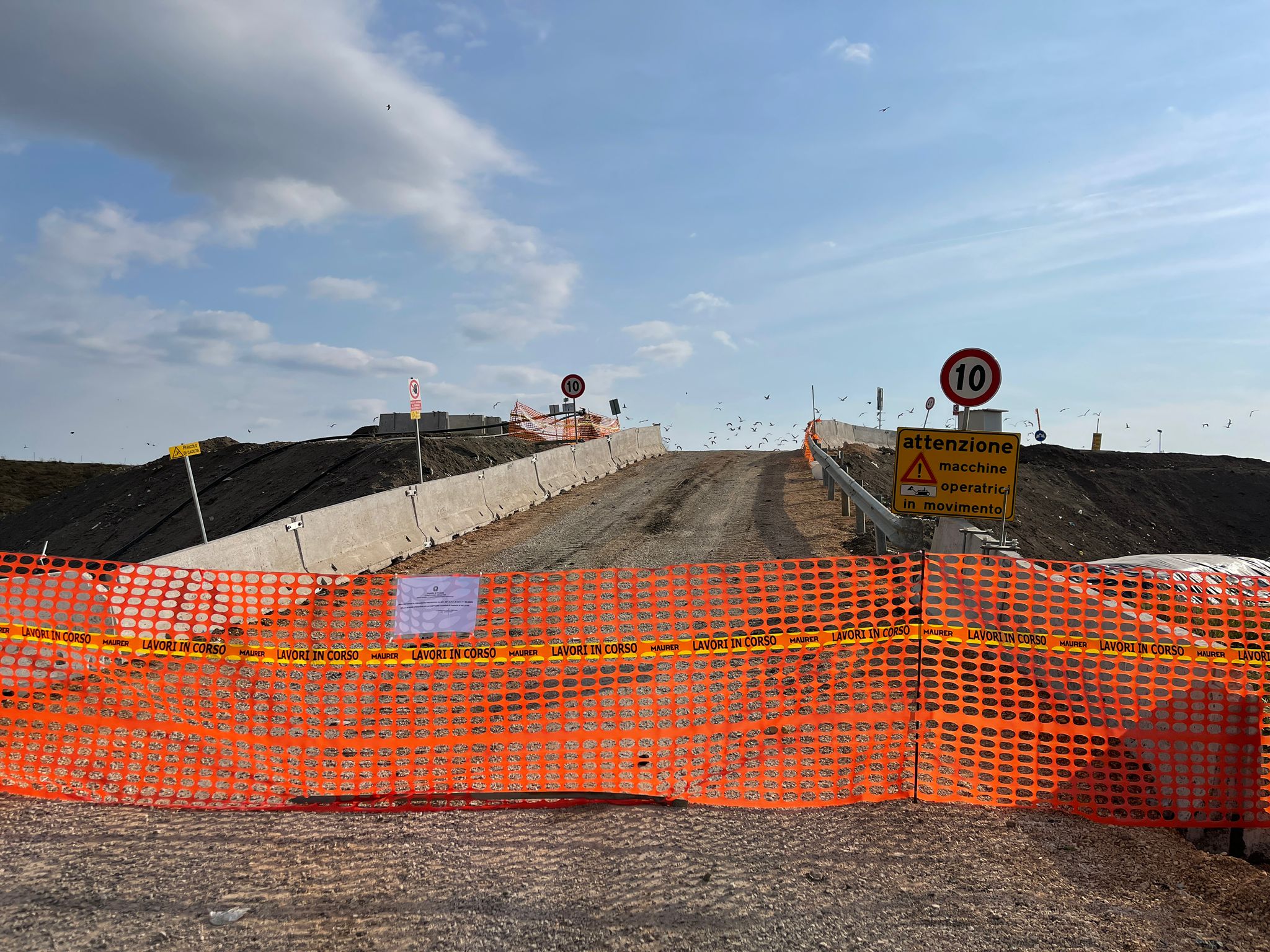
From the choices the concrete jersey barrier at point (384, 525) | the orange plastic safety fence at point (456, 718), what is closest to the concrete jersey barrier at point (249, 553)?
the concrete jersey barrier at point (384, 525)

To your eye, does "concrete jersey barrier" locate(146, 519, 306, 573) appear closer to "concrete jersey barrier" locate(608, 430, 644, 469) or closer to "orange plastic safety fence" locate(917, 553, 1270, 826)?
"orange plastic safety fence" locate(917, 553, 1270, 826)

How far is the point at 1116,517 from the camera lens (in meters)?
27.2

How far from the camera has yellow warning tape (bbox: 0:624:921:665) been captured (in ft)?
18.0

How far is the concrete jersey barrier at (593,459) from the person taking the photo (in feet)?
73.7

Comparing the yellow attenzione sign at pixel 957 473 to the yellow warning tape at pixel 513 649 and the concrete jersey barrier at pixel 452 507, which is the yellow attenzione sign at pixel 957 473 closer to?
the yellow warning tape at pixel 513 649

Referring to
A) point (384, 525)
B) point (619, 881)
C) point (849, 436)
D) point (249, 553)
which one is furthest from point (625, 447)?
point (619, 881)

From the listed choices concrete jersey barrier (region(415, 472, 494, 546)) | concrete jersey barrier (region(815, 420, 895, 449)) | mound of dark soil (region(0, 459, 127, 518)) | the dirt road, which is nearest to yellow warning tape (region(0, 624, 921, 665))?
the dirt road

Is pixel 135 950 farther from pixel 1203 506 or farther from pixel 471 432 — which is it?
pixel 1203 506

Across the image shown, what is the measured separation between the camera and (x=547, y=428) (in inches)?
1382

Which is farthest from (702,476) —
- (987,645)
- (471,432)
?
(987,645)

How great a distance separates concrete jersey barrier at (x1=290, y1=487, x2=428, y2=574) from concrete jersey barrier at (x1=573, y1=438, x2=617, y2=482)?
942cm

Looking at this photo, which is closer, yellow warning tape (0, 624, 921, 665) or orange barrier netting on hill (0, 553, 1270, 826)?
orange barrier netting on hill (0, 553, 1270, 826)

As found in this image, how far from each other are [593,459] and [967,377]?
17.1 m

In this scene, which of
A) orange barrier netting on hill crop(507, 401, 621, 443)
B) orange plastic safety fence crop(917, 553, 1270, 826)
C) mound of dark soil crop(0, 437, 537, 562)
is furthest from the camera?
orange barrier netting on hill crop(507, 401, 621, 443)
